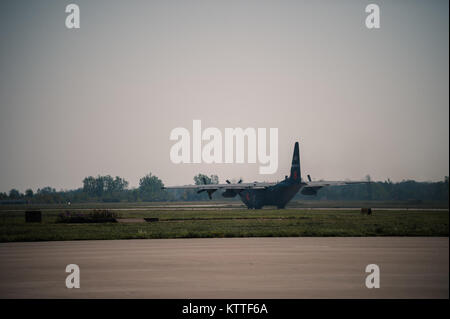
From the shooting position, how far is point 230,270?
16406mm

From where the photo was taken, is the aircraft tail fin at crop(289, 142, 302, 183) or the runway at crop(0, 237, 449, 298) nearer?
the runway at crop(0, 237, 449, 298)

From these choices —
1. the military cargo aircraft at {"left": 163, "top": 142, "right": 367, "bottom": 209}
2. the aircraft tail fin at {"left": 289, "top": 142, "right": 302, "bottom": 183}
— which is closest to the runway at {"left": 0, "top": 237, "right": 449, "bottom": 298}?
the military cargo aircraft at {"left": 163, "top": 142, "right": 367, "bottom": 209}

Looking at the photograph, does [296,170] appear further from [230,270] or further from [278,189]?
[230,270]

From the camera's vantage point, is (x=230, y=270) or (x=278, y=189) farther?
(x=278, y=189)

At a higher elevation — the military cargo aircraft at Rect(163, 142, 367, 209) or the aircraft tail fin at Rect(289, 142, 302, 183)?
the aircraft tail fin at Rect(289, 142, 302, 183)

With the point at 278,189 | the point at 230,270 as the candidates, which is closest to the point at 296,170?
the point at 278,189

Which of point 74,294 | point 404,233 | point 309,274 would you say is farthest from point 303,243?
point 74,294

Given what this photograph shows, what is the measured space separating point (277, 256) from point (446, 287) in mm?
8064

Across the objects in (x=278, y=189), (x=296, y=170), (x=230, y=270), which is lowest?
(x=230, y=270)

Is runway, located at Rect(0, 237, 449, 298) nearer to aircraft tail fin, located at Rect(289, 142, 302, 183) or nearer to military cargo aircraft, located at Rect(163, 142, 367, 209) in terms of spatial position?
military cargo aircraft, located at Rect(163, 142, 367, 209)

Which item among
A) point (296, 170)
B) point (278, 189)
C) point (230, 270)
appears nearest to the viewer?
point (230, 270)

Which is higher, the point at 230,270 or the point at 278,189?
the point at 278,189

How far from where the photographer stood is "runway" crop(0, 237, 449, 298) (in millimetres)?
12695
